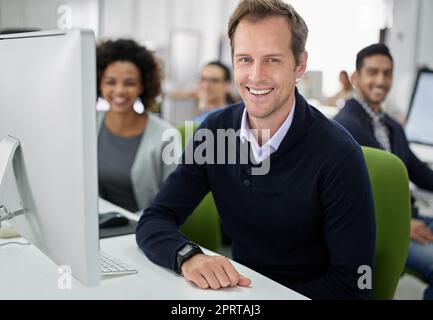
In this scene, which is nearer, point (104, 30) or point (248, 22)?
point (248, 22)

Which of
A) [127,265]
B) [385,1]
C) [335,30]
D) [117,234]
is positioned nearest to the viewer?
[127,265]

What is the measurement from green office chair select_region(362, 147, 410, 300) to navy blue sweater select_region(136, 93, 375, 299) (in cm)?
14

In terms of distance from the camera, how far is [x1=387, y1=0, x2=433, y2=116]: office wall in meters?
4.34

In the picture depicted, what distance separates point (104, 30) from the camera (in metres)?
5.14

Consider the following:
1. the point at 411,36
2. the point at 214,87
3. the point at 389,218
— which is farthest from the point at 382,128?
the point at 411,36

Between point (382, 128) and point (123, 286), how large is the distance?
55.4 inches

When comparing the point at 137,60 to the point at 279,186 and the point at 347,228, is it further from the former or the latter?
the point at 347,228

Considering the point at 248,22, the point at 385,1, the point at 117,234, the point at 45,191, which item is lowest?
the point at 117,234

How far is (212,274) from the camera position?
1.00 meters

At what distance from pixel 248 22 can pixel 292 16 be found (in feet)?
0.35

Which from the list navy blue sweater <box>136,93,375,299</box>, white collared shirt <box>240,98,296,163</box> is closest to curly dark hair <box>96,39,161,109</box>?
navy blue sweater <box>136,93,375,299</box>

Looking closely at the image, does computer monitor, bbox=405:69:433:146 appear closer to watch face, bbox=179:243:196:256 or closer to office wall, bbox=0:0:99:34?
watch face, bbox=179:243:196:256

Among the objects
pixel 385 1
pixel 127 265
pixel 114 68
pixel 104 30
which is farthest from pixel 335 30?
pixel 127 265
